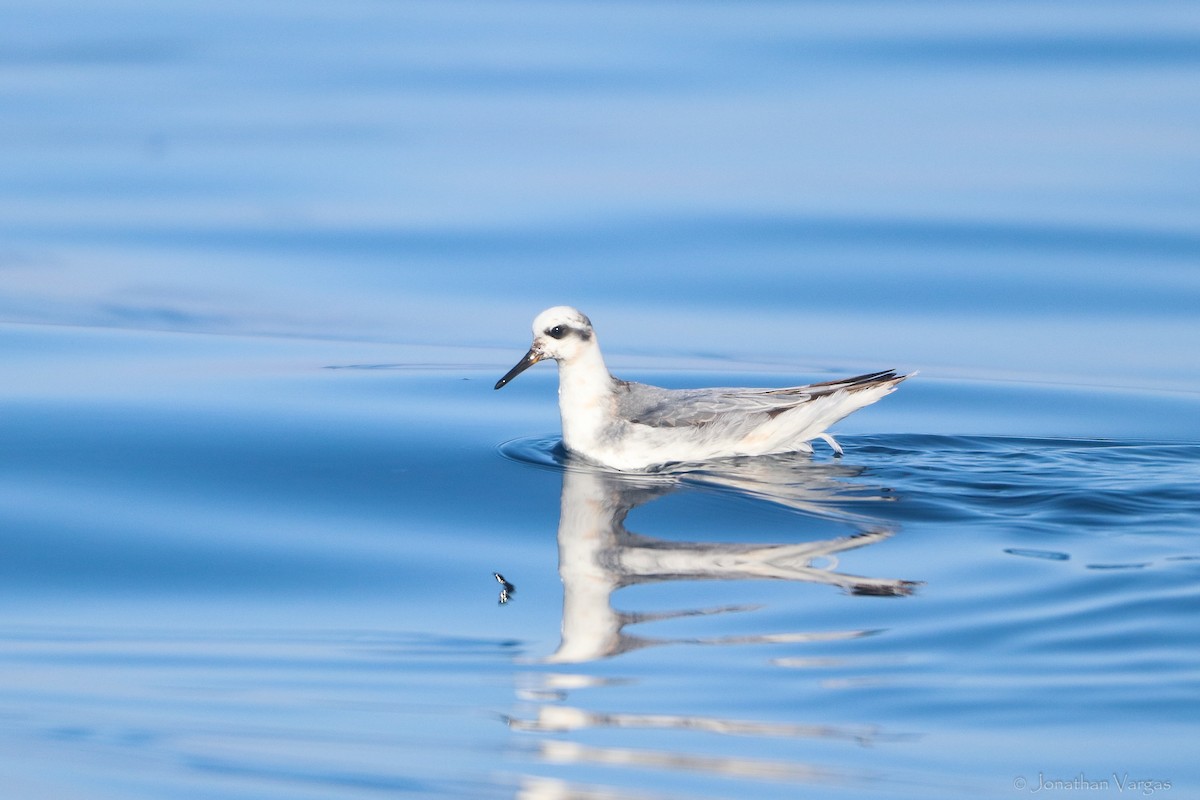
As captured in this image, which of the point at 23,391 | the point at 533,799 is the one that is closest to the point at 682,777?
the point at 533,799

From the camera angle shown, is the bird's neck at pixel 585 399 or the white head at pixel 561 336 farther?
the white head at pixel 561 336

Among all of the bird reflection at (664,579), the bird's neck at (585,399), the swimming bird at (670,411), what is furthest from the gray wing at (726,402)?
the bird reflection at (664,579)

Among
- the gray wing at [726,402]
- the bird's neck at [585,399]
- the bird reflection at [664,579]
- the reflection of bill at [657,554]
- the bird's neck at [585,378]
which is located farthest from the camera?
the bird's neck at [585,378]

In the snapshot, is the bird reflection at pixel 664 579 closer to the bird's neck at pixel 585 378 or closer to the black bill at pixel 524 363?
the bird's neck at pixel 585 378

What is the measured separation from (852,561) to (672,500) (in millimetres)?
1602

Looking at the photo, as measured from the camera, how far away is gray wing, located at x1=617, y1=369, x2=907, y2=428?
32.9 feet

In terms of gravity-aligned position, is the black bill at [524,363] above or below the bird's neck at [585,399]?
above

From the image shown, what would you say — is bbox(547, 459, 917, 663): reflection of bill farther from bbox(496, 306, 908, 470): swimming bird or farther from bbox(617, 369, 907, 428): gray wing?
bbox(617, 369, 907, 428): gray wing

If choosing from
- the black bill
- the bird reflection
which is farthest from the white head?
the bird reflection

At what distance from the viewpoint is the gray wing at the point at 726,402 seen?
10.0 m

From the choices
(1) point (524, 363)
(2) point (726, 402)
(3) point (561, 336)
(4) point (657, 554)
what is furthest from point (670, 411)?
(4) point (657, 554)

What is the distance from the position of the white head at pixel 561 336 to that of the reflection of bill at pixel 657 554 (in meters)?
0.75

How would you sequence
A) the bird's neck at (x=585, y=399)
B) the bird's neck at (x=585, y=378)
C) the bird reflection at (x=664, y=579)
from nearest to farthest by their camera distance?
the bird reflection at (x=664, y=579)
the bird's neck at (x=585, y=399)
the bird's neck at (x=585, y=378)

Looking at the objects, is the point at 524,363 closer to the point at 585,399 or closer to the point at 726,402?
the point at 585,399
